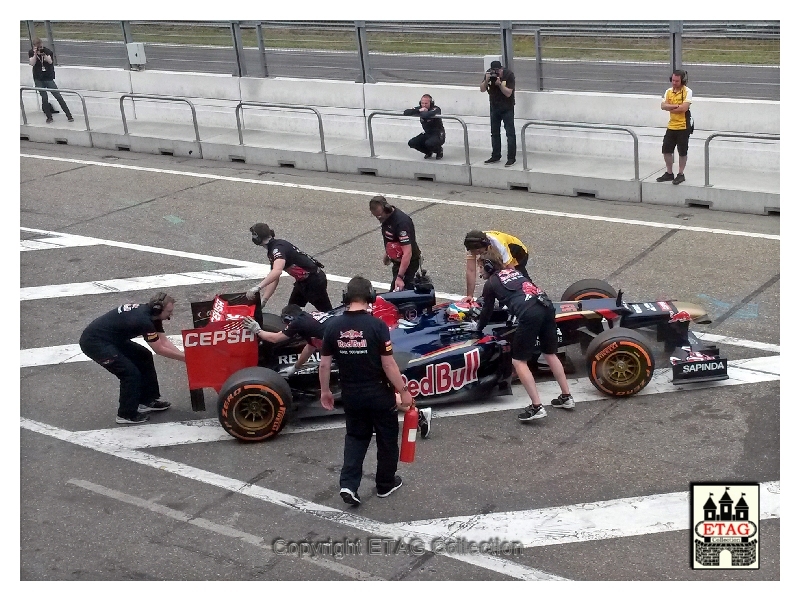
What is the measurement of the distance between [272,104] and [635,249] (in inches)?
331

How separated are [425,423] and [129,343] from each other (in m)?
2.81

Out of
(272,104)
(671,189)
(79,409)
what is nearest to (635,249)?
(671,189)

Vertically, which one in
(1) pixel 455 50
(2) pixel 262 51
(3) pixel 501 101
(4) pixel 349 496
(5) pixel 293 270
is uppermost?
(2) pixel 262 51

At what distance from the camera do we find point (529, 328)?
916 cm

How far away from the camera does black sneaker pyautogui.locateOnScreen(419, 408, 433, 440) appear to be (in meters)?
9.18

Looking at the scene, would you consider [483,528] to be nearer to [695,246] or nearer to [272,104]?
[695,246]

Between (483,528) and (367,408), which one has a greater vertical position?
(367,408)

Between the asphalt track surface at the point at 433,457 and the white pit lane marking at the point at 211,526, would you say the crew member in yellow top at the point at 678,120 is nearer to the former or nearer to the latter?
the asphalt track surface at the point at 433,457

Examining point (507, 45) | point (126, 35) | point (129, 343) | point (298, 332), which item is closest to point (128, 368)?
point (129, 343)

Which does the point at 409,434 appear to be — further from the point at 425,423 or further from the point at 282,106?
the point at 282,106

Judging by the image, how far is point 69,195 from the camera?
17.7m

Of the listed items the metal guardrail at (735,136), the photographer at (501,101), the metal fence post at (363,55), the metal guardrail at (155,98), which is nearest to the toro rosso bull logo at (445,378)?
the metal guardrail at (735,136)

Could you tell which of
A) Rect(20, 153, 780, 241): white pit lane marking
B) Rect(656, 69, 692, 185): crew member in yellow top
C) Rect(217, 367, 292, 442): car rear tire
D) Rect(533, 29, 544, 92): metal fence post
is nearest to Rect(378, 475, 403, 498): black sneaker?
Rect(217, 367, 292, 442): car rear tire

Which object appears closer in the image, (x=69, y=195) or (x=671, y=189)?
(x=671, y=189)
